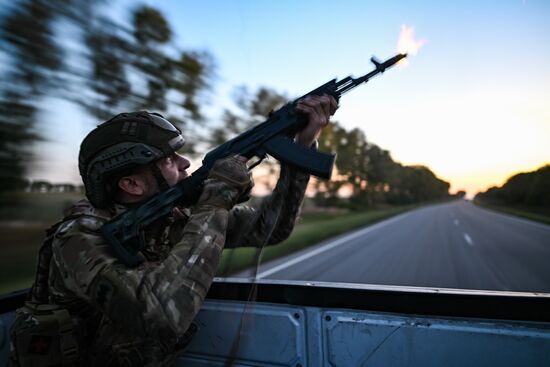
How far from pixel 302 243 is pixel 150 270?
10270mm

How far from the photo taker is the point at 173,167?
1950 mm

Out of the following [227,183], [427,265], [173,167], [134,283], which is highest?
[173,167]

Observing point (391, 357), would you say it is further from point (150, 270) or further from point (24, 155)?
point (24, 155)

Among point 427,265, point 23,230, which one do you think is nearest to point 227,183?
point 23,230

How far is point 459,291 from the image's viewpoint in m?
1.66

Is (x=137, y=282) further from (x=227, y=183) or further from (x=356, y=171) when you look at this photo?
(x=356, y=171)

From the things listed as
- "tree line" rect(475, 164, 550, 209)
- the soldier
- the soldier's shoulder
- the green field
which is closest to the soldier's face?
the soldier

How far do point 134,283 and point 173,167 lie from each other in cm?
74

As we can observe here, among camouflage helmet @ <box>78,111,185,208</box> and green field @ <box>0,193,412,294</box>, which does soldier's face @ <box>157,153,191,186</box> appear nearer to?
camouflage helmet @ <box>78,111,185,208</box>

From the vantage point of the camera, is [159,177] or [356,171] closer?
[159,177]

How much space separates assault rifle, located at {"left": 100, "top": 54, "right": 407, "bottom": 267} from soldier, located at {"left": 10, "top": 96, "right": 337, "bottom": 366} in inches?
3.3

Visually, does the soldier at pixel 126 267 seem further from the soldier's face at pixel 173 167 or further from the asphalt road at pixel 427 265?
the asphalt road at pixel 427 265

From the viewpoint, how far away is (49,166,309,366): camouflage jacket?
1366mm

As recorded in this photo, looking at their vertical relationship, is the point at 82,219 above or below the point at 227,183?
below
